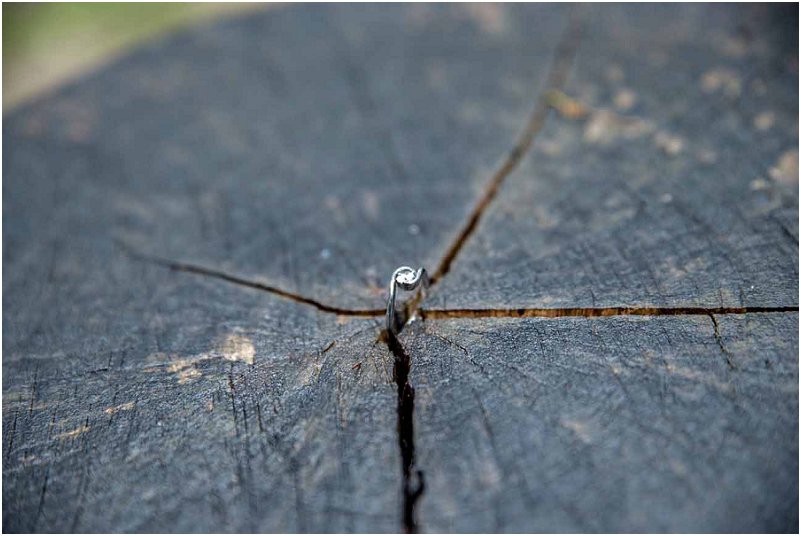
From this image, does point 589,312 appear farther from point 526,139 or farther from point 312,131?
point 312,131

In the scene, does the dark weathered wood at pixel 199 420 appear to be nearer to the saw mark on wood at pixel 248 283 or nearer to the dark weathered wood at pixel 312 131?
the saw mark on wood at pixel 248 283

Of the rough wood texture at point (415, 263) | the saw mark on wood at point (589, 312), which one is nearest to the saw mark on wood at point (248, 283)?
the rough wood texture at point (415, 263)

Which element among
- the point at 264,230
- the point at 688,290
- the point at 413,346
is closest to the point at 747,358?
the point at 688,290

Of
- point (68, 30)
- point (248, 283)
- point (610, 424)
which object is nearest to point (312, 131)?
point (248, 283)

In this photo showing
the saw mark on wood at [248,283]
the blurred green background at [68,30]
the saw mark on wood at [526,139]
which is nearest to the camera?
the saw mark on wood at [248,283]

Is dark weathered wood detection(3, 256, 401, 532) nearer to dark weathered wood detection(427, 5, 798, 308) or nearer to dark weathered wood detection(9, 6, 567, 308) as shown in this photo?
dark weathered wood detection(9, 6, 567, 308)

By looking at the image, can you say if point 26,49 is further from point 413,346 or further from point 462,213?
point 413,346

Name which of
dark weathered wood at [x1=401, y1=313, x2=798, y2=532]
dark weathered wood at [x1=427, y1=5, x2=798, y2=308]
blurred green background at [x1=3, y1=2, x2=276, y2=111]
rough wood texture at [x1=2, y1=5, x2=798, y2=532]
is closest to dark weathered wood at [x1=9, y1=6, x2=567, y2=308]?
rough wood texture at [x1=2, y1=5, x2=798, y2=532]
